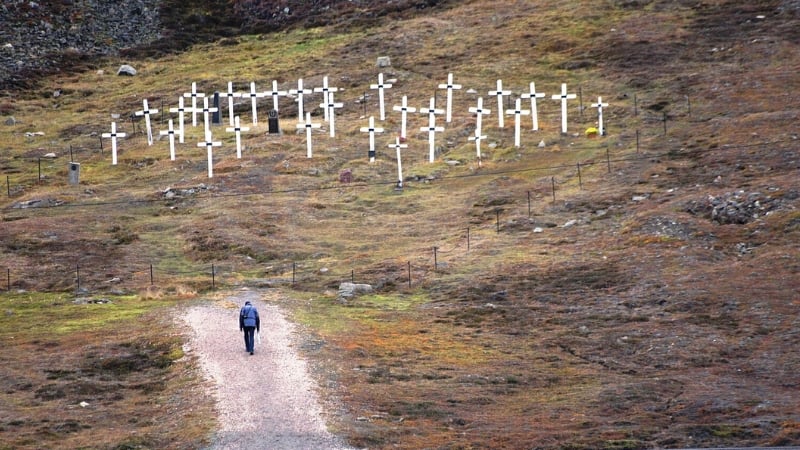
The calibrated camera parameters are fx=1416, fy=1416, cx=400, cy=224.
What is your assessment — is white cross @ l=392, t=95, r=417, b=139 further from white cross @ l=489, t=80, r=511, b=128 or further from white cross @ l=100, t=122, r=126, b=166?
white cross @ l=100, t=122, r=126, b=166

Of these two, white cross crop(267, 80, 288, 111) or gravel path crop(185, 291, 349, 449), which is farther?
white cross crop(267, 80, 288, 111)

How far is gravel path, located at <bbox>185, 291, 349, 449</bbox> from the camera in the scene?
3019cm

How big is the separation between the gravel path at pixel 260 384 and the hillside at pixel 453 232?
59 cm

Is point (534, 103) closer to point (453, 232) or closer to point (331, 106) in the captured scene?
point (331, 106)

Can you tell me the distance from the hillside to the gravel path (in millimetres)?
588

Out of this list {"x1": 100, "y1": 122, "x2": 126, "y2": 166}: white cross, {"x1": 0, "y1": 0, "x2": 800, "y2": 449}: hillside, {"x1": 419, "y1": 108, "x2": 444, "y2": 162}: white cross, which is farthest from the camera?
{"x1": 100, "y1": 122, "x2": 126, "y2": 166}: white cross

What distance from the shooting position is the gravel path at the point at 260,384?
30188mm

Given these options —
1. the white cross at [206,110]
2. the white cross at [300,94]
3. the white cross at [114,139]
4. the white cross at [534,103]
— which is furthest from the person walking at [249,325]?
the white cross at [300,94]

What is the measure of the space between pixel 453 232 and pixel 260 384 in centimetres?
2298

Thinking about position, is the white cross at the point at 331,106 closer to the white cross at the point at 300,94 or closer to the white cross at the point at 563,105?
the white cross at the point at 300,94

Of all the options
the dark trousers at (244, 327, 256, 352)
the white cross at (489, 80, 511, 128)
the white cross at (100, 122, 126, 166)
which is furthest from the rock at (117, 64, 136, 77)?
the dark trousers at (244, 327, 256, 352)

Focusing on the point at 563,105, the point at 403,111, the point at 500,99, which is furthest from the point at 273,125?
the point at 563,105

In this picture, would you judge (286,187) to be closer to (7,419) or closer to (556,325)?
(556,325)

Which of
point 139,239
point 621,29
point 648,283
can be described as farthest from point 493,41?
point 648,283
